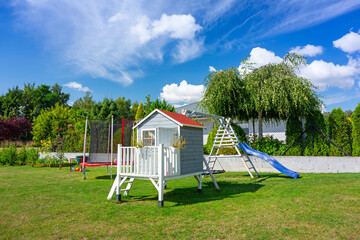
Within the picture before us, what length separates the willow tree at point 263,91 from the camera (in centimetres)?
1209

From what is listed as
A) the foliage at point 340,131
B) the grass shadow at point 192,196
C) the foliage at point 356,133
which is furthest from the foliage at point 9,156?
the foliage at point 356,133

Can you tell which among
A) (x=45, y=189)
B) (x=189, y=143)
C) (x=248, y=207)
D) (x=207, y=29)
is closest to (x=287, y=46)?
(x=207, y=29)

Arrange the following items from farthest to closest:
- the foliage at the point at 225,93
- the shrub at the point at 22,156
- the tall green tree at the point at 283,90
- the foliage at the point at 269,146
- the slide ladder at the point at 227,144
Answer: the shrub at the point at 22,156, the foliage at the point at 225,93, the foliage at the point at 269,146, the tall green tree at the point at 283,90, the slide ladder at the point at 227,144

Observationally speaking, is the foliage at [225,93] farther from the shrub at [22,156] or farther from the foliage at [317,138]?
the shrub at [22,156]

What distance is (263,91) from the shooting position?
40.8 ft

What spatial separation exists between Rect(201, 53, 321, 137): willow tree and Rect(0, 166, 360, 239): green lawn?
5.84m

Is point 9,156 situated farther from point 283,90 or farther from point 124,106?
point 124,106

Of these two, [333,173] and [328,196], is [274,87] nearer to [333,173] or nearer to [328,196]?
[333,173]

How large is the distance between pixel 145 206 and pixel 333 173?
9.25 m

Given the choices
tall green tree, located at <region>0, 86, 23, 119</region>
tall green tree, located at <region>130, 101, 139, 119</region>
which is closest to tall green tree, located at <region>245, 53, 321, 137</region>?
tall green tree, located at <region>130, 101, 139, 119</region>

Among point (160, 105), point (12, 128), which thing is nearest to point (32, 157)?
point (160, 105)

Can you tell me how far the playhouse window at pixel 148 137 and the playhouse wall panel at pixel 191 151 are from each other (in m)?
1.15

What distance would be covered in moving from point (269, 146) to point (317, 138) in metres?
2.38

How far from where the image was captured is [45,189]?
7598 millimetres
